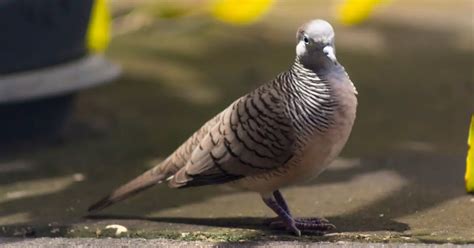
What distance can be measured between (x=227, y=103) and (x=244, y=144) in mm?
2254

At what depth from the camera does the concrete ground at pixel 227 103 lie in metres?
3.36

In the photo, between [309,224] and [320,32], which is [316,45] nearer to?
[320,32]

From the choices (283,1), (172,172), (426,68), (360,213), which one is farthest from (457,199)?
(283,1)

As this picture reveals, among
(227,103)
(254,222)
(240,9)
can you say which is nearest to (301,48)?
(254,222)

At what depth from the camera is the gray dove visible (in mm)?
3068

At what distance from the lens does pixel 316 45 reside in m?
3.03

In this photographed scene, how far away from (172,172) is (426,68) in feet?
9.62

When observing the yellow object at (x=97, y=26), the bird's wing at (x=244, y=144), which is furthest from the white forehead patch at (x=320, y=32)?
the yellow object at (x=97, y=26)

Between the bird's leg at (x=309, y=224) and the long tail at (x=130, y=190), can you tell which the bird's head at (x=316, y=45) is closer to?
the bird's leg at (x=309, y=224)

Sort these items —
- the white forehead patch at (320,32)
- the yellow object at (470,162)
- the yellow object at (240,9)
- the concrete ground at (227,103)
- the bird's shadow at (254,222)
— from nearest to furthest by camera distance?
the white forehead patch at (320,32)
the bird's shadow at (254,222)
the concrete ground at (227,103)
the yellow object at (470,162)
the yellow object at (240,9)

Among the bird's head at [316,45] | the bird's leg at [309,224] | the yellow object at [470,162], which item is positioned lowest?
the bird's leg at [309,224]

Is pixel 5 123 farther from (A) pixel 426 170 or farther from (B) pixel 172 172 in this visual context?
(A) pixel 426 170

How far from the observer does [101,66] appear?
488 cm

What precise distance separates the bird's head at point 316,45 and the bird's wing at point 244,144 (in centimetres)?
16
